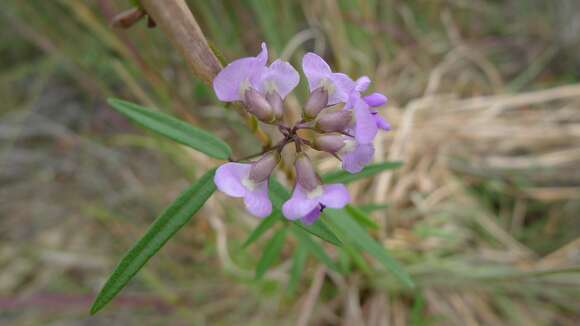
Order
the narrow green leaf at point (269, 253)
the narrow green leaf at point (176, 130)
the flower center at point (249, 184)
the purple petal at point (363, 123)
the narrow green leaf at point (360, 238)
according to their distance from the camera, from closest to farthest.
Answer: the purple petal at point (363, 123), the flower center at point (249, 184), the narrow green leaf at point (176, 130), the narrow green leaf at point (360, 238), the narrow green leaf at point (269, 253)

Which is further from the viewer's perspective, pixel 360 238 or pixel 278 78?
pixel 360 238

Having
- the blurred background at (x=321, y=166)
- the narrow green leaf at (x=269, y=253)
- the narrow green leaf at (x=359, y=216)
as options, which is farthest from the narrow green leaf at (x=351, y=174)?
the blurred background at (x=321, y=166)

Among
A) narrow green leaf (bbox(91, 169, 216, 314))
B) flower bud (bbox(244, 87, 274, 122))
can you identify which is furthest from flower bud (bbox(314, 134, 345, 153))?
narrow green leaf (bbox(91, 169, 216, 314))

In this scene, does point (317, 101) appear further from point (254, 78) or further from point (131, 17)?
point (131, 17)

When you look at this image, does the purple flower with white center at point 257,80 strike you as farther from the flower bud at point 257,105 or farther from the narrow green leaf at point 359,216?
the narrow green leaf at point 359,216

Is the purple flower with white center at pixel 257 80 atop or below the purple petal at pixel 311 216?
atop

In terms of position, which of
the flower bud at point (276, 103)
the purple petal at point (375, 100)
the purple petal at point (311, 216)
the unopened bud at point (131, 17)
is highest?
the purple petal at point (375, 100)

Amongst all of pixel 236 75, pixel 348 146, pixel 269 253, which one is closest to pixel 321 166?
pixel 269 253
